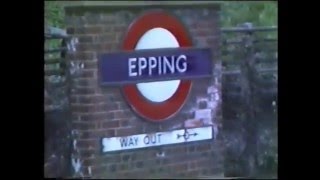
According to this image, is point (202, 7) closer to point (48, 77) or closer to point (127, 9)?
point (127, 9)

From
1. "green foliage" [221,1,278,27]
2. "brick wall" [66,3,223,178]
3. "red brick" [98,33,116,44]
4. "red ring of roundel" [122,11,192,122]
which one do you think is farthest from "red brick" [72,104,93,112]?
"green foliage" [221,1,278,27]

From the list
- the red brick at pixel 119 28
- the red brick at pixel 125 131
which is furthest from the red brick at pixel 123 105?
the red brick at pixel 119 28

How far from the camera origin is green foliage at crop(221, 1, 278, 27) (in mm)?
3055

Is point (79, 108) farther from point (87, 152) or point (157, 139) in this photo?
point (157, 139)

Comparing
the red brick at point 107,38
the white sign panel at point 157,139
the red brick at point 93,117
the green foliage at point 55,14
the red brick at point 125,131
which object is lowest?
the white sign panel at point 157,139

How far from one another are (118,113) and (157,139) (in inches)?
10.2

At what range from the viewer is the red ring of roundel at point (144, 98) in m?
2.99

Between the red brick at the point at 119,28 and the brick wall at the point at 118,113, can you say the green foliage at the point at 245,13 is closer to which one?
the brick wall at the point at 118,113

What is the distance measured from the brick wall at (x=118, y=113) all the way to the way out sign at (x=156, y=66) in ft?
0.13

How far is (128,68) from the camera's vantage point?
2.94 metres

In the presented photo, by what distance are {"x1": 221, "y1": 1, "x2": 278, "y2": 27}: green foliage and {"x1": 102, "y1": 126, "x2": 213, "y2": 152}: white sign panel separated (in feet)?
1.95

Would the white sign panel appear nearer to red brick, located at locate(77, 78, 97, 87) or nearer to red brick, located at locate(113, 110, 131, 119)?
red brick, located at locate(113, 110, 131, 119)

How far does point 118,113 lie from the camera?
3.04 meters
